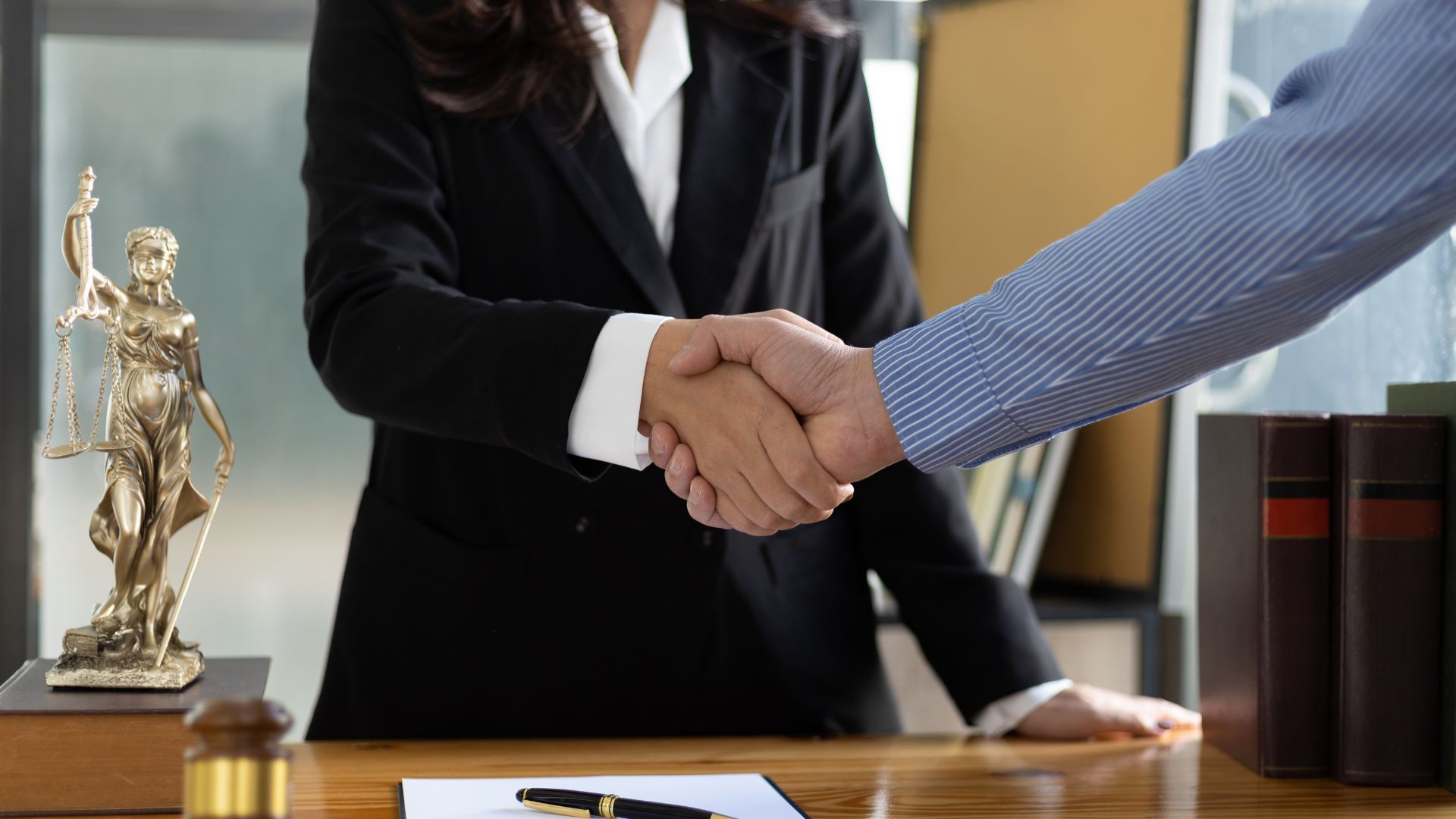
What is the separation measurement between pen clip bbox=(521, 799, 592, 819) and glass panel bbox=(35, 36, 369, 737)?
5.34 feet

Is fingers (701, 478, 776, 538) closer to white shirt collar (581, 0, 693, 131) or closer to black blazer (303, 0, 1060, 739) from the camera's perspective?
black blazer (303, 0, 1060, 739)

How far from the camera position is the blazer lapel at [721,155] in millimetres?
1263

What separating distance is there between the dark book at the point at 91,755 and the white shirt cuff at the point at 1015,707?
72 centimetres

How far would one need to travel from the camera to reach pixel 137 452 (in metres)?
0.86

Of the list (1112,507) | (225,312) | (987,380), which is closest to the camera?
(987,380)

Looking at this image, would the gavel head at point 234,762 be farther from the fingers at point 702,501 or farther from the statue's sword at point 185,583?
the fingers at point 702,501

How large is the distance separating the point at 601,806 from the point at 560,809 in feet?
0.10

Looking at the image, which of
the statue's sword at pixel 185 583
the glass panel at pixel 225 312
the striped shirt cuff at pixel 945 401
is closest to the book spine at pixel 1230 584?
the striped shirt cuff at pixel 945 401

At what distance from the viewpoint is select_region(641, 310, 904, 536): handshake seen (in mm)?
1030

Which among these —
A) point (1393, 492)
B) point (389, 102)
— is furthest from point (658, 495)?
point (1393, 492)

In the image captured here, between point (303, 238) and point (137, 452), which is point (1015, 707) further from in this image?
point (303, 238)

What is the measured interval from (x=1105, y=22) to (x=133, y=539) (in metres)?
1.65

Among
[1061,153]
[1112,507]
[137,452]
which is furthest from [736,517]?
[1061,153]

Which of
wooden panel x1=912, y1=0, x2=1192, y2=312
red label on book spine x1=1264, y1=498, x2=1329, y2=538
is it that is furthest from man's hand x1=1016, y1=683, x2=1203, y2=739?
wooden panel x1=912, y1=0, x2=1192, y2=312
